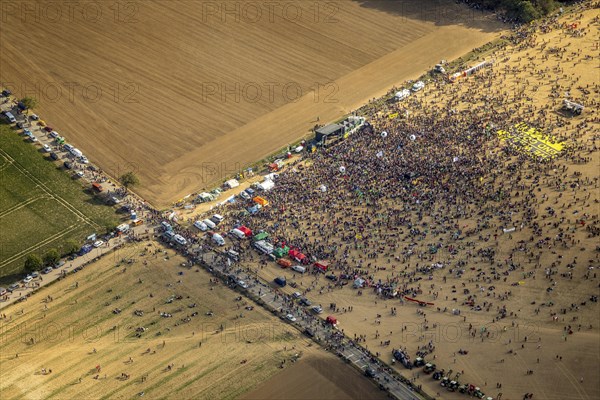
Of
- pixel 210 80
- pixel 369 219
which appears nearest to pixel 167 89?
pixel 210 80

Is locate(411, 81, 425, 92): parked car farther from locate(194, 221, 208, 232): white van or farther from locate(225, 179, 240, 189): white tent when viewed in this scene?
locate(194, 221, 208, 232): white van

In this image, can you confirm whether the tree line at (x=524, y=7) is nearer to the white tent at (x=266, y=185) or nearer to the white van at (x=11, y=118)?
the white tent at (x=266, y=185)

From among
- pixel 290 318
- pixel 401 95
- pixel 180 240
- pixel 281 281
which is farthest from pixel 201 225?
pixel 401 95

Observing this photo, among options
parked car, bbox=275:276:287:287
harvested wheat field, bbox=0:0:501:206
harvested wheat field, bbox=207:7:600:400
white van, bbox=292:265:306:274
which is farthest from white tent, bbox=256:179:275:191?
parked car, bbox=275:276:287:287

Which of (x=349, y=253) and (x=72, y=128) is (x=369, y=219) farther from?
(x=72, y=128)

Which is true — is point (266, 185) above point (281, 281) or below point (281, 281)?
above

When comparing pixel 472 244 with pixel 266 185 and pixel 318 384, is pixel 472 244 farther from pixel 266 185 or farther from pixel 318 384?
pixel 266 185
